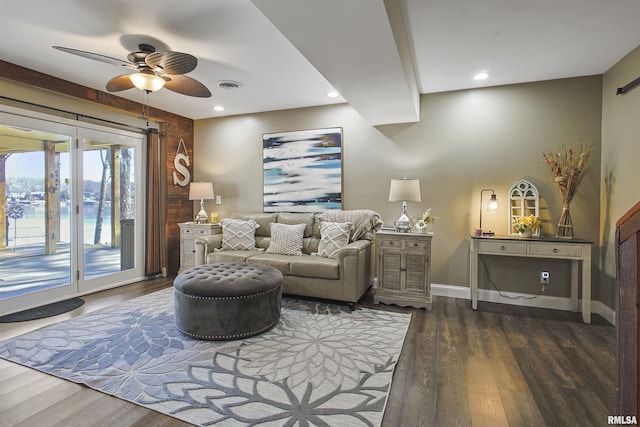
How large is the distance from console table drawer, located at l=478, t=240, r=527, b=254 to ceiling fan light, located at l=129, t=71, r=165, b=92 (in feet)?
11.5

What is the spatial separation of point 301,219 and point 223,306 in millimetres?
1989

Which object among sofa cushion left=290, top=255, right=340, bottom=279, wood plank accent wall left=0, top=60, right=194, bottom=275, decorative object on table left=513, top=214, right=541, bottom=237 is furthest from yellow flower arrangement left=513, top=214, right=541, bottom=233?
wood plank accent wall left=0, top=60, right=194, bottom=275

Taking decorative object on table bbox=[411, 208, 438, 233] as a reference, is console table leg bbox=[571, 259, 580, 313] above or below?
below

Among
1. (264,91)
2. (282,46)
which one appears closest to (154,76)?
(282,46)

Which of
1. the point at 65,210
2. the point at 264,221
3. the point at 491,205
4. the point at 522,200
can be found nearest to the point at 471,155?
the point at 491,205

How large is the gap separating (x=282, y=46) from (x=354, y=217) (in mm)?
2142

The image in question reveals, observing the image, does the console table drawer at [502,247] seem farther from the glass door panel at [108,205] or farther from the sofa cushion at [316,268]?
the glass door panel at [108,205]

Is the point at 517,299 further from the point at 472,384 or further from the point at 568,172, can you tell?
the point at 472,384

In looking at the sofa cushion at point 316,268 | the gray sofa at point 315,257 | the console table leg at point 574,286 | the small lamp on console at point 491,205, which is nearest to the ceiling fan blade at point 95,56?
the gray sofa at point 315,257

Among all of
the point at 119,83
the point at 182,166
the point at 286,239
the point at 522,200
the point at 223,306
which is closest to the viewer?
the point at 223,306

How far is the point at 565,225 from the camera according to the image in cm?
332

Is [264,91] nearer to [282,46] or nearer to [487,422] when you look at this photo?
[282,46]

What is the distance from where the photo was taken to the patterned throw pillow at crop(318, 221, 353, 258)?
3.75m

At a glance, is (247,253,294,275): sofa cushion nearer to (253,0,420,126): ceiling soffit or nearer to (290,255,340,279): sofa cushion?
(290,255,340,279): sofa cushion
